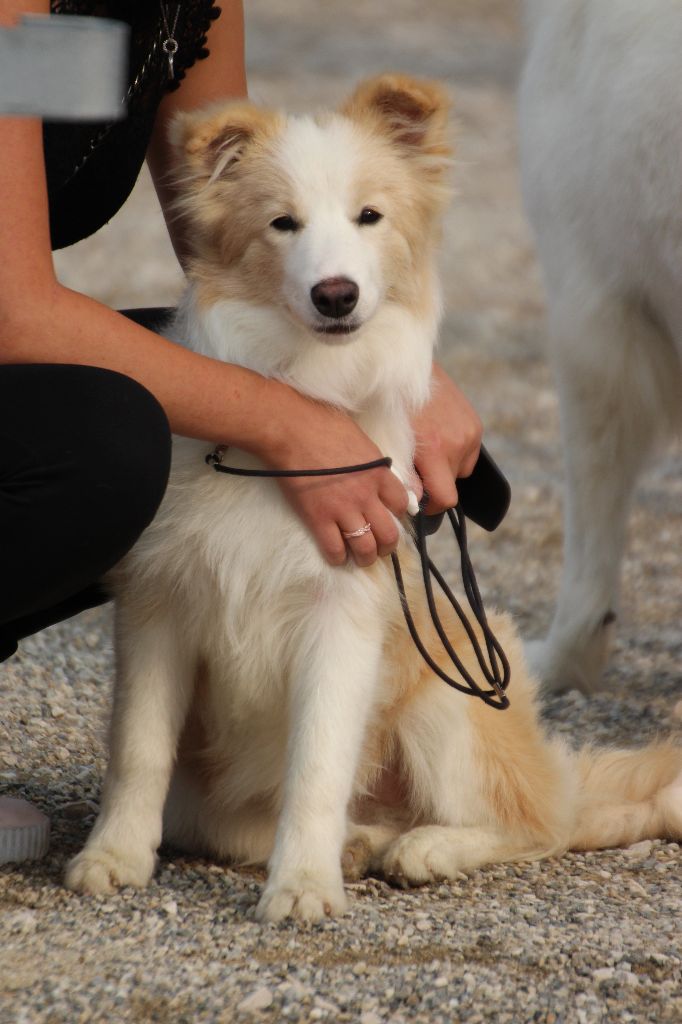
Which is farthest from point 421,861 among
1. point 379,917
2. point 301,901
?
point 301,901

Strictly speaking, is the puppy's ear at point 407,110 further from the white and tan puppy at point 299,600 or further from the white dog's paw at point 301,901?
the white dog's paw at point 301,901

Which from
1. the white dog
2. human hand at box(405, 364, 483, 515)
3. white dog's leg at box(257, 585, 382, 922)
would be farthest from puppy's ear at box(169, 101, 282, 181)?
the white dog

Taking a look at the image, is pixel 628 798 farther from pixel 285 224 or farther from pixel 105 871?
pixel 285 224

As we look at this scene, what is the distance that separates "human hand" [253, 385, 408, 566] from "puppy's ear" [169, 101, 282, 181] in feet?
1.32

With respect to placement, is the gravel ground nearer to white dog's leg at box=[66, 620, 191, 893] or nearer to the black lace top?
white dog's leg at box=[66, 620, 191, 893]

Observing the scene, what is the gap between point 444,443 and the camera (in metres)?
2.18

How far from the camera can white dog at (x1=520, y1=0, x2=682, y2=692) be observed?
2.65 metres

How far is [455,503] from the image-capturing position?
219cm

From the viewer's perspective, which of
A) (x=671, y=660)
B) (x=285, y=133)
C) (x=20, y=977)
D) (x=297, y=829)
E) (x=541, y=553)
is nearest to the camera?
(x=20, y=977)

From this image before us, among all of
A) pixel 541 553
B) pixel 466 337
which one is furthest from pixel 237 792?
pixel 466 337

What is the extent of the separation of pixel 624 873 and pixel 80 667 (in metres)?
1.65

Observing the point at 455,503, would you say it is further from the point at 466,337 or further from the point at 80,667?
the point at 466,337

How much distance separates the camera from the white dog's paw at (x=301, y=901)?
6.07 ft

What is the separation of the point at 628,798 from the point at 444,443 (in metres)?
0.81
